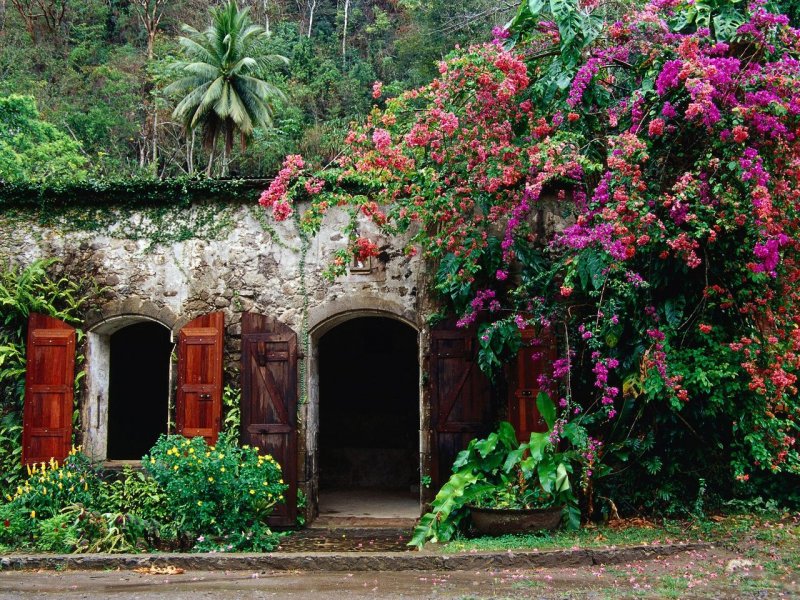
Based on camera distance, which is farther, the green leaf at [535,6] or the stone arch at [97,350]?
the stone arch at [97,350]

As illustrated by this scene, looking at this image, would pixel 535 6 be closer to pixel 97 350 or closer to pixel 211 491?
pixel 211 491

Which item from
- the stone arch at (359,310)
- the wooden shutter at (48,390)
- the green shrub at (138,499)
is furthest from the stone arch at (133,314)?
the green shrub at (138,499)

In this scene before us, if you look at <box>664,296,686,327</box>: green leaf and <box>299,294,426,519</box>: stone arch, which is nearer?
<box>664,296,686,327</box>: green leaf

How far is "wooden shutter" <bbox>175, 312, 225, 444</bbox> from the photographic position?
8320 mm

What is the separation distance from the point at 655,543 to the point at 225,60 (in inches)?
747

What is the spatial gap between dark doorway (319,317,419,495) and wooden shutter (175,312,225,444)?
3.83 metres

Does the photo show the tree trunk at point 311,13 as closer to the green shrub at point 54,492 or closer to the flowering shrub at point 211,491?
the green shrub at point 54,492

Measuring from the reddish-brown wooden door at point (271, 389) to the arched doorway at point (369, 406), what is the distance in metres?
3.60

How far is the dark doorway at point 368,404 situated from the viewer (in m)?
12.0

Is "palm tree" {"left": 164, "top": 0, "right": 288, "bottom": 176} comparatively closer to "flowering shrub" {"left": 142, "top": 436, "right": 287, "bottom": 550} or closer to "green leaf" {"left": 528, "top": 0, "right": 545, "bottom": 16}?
"flowering shrub" {"left": 142, "top": 436, "right": 287, "bottom": 550}

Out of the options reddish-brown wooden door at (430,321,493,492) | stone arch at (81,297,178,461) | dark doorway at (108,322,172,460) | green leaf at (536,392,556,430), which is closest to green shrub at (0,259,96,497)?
stone arch at (81,297,178,461)

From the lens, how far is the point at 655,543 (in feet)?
20.6

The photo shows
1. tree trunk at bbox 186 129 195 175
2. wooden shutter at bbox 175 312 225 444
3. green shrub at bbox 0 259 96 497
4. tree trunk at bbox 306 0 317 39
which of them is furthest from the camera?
tree trunk at bbox 306 0 317 39

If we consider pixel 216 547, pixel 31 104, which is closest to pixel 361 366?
pixel 216 547
